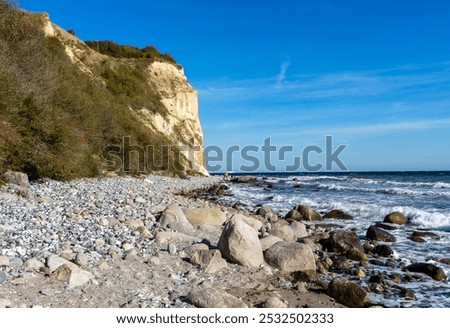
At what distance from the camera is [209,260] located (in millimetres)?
7148

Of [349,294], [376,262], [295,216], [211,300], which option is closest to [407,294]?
[349,294]

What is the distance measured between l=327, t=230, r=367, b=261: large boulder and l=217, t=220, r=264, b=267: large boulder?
139 inches

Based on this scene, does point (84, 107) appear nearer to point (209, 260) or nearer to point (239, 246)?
point (239, 246)

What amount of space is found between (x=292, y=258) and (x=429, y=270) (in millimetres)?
3318

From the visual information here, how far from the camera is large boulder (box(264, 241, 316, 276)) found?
25.7 ft

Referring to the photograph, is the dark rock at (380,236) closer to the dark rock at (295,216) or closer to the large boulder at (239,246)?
the dark rock at (295,216)

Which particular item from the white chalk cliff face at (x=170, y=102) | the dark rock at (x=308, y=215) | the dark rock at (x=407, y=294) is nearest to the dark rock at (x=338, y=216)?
the dark rock at (x=308, y=215)

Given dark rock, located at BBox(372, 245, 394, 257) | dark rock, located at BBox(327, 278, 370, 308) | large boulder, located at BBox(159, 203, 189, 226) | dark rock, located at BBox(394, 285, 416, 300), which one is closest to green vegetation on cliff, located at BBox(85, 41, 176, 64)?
large boulder, located at BBox(159, 203, 189, 226)

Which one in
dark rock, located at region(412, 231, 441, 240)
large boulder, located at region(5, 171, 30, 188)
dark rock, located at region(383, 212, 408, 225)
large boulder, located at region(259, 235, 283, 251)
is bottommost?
dark rock, located at region(412, 231, 441, 240)

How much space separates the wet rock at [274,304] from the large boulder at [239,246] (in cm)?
177

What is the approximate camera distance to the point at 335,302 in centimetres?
658

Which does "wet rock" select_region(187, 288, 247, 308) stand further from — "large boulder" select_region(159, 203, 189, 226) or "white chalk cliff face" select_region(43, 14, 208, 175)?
"white chalk cliff face" select_region(43, 14, 208, 175)

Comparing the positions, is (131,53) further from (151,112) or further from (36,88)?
(36,88)
